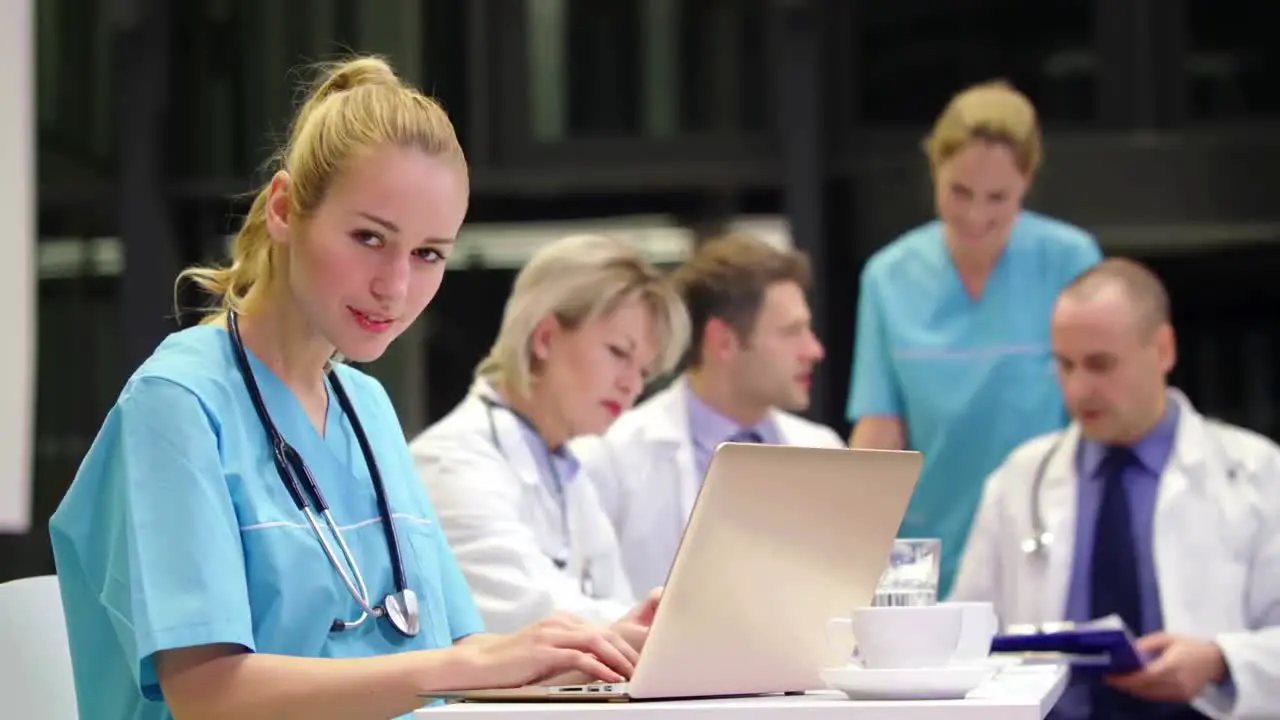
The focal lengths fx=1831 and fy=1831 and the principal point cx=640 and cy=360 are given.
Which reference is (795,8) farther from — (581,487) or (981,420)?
(581,487)

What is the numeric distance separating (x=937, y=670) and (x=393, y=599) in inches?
21.9

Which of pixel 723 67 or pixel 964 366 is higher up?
pixel 723 67

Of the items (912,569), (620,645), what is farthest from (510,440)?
(620,645)

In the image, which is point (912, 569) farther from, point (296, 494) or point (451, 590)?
point (296, 494)

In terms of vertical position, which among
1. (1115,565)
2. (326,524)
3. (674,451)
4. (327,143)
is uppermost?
(327,143)

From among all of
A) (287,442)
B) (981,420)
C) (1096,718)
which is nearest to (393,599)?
(287,442)

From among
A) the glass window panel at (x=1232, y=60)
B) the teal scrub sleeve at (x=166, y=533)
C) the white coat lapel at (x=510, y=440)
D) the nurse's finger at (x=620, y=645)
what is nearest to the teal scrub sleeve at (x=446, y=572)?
the teal scrub sleeve at (x=166, y=533)

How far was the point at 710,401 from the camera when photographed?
3.62 meters

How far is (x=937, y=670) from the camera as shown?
1412 mm

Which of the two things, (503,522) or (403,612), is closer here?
(403,612)

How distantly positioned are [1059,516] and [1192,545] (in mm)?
227

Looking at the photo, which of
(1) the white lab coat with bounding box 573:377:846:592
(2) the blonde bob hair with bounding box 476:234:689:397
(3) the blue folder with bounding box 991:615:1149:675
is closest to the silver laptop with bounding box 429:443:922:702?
(3) the blue folder with bounding box 991:615:1149:675

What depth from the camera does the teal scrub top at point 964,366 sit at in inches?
150

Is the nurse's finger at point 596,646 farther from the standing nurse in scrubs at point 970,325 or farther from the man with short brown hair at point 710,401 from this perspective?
the standing nurse in scrubs at point 970,325
